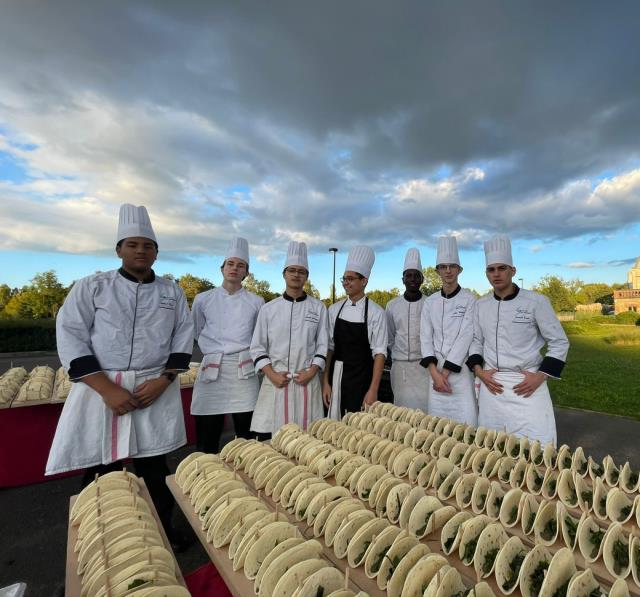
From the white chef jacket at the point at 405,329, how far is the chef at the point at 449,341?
313 millimetres

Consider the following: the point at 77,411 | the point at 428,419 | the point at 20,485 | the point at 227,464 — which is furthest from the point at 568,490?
the point at 20,485

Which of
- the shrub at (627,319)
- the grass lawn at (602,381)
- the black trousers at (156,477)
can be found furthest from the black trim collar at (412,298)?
the shrub at (627,319)

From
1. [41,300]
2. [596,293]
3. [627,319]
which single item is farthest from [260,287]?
[596,293]

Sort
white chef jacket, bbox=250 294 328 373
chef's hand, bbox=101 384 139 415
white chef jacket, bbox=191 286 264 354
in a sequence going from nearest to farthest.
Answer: chef's hand, bbox=101 384 139 415 < white chef jacket, bbox=250 294 328 373 < white chef jacket, bbox=191 286 264 354

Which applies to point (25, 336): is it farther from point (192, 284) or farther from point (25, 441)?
point (192, 284)

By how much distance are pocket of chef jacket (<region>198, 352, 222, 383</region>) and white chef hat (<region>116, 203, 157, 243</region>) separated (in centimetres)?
127

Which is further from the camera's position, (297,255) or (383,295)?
(383,295)

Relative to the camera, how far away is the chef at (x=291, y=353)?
310 cm

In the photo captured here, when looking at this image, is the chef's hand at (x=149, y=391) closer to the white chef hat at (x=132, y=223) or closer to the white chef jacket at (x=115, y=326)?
the white chef jacket at (x=115, y=326)

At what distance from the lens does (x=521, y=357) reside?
115 inches

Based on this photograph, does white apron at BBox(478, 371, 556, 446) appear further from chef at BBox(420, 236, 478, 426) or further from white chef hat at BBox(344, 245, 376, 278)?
white chef hat at BBox(344, 245, 376, 278)

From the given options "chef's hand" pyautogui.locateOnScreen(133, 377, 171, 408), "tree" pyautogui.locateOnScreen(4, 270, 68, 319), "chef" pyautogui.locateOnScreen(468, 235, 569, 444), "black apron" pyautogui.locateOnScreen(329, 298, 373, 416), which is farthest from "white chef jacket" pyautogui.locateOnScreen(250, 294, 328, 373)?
"tree" pyautogui.locateOnScreen(4, 270, 68, 319)

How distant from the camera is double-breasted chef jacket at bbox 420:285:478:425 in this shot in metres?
3.27

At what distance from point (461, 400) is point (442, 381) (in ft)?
0.85
